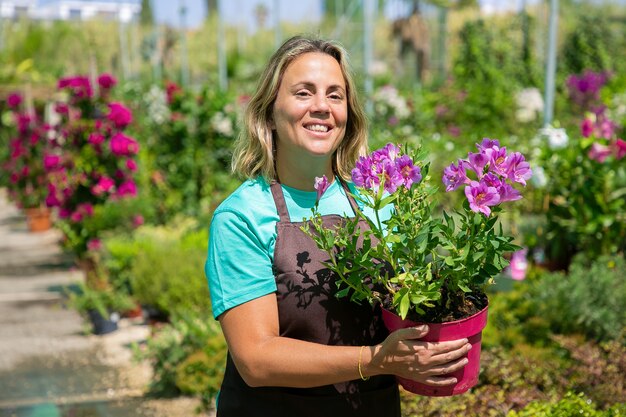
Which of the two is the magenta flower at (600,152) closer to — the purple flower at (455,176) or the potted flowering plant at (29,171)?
the purple flower at (455,176)

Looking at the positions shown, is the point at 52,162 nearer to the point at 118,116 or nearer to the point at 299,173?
the point at 118,116

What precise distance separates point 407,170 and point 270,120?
424mm

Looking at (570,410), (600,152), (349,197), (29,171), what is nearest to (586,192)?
(600,152)

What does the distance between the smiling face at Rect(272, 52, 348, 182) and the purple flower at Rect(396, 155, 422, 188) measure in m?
0.23

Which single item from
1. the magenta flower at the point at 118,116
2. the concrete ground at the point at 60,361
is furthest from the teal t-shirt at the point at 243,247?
the magenta flower at the point at 118,116

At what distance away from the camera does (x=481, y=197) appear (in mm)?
1625

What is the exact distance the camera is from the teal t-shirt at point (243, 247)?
171 cm

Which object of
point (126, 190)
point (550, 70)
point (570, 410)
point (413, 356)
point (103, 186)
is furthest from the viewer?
point (126, 190)

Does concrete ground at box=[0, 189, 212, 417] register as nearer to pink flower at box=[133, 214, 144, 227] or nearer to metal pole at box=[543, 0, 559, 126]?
pink flower at box=[133, 214, 144, 227]

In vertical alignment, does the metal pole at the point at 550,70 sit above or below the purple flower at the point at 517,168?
below

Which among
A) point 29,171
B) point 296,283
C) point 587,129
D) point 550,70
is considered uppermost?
point 296,283

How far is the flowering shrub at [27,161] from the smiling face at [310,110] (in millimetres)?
7990

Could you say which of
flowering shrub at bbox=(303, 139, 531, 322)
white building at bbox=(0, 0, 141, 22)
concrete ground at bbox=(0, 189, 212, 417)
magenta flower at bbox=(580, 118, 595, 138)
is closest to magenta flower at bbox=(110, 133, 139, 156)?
concrete ground at bbox=(0, 189, 212, 417)

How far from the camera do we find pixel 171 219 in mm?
8617
